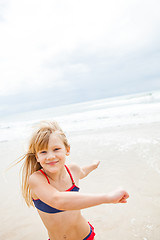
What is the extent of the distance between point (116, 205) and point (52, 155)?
1.86 meters

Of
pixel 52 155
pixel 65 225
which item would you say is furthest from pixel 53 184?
pixel 65 225

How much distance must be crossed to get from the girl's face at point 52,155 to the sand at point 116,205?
1.21 feet

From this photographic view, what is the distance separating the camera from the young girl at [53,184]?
5.08 feet

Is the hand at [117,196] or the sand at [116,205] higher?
the hand at [117,196]

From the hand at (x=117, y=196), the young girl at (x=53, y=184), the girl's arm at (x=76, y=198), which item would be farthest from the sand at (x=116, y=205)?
the hand at (x=117, y=196)

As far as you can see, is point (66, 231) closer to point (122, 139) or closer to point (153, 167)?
point (153, 167)

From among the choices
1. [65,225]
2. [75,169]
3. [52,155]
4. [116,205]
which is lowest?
[116,205]

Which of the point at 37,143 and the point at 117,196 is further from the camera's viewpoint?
the point at 37,143

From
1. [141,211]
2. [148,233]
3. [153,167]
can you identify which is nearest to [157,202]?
[141,211]

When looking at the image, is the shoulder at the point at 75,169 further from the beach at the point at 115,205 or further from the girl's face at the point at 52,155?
the beach at the point at 115,205

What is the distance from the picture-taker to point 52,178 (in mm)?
1823

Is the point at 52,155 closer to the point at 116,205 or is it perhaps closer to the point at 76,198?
the point at 76,198

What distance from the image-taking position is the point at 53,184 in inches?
70.7

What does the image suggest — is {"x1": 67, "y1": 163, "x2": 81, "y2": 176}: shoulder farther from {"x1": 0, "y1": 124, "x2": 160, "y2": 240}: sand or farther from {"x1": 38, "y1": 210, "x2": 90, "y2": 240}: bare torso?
{"x1": 0, "y1": 124, "x2": 160, "y2": 240}: sand
